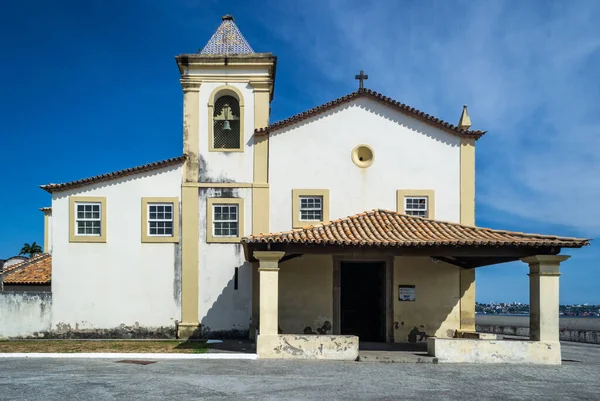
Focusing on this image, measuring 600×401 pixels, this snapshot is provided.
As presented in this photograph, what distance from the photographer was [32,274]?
23328 millimetres

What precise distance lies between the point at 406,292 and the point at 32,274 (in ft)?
48.7

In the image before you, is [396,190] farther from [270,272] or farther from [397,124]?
[270,272]

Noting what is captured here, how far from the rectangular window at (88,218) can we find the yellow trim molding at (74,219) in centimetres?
7

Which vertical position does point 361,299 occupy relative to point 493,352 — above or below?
above

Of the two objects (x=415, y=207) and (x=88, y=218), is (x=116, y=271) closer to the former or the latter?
(x=88, y=218)

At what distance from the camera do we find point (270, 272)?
1512cm

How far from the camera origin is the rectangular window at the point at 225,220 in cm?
1961

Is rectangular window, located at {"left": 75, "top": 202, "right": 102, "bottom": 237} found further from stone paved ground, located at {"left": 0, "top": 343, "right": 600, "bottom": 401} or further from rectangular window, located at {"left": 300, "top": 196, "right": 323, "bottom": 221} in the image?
rectangular window, located at {"left": 300, "top": 196, "right": 323, "bottom": 221}

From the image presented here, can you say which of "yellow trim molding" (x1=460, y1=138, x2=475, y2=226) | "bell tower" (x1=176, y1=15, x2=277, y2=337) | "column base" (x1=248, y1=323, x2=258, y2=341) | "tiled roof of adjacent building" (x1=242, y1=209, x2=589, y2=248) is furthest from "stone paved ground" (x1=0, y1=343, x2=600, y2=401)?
"yellow trim molding" (x1=460, y1=138, x2=475, y2=226)

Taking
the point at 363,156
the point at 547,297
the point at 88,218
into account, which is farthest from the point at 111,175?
the point at 547,297

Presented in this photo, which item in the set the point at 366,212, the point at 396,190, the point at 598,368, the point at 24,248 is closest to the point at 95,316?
the point at 366,212

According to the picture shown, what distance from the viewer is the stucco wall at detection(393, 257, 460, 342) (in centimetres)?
1862

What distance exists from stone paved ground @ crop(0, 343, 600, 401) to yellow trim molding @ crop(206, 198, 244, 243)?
19.8ft

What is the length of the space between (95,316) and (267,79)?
32.2 feet
